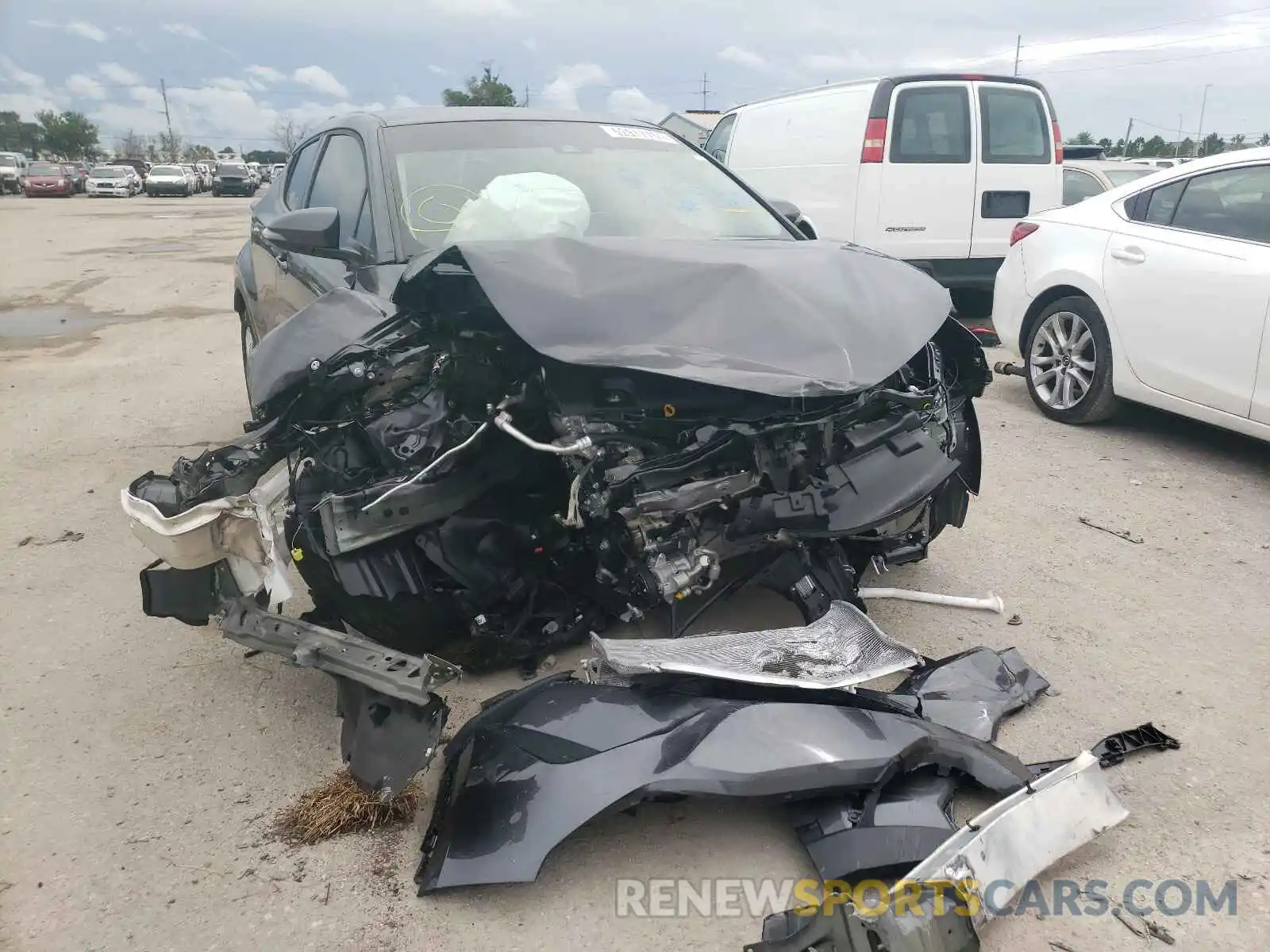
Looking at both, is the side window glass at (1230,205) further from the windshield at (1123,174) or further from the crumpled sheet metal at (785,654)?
the windshield at (1123,174)

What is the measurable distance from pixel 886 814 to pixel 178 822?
1.85 metres

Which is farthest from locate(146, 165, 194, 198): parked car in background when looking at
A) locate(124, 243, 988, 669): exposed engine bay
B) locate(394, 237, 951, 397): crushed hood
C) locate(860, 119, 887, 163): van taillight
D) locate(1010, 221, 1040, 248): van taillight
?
locate(394, 237, 951, 397): crushed hood

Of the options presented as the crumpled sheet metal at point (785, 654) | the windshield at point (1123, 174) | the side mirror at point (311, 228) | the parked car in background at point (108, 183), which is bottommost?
the crumpled sheet metal at point (785, 654)

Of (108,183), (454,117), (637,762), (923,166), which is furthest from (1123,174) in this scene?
(108,183)

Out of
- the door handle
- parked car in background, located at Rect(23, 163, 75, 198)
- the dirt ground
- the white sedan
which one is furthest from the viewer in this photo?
parked car in background, located at Rect(23, 163, 75, 198)

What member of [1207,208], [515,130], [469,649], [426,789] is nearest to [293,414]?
[469,649]

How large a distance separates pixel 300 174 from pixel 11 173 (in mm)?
46686

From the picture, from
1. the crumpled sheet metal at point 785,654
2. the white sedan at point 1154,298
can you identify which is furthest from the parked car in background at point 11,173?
the crumpled sheet metal at point 785,654

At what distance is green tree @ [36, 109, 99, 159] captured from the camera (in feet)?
250

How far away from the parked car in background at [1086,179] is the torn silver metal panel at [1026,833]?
26.9 ft

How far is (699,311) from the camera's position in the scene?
104 inches

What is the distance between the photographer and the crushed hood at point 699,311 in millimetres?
2457

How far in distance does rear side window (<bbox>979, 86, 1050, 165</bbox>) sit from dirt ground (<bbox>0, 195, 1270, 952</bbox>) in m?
3.38

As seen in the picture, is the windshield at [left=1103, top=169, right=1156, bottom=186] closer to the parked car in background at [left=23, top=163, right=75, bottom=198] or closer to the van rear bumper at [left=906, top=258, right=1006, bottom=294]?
the van rear bumper at [left=906, top=258, right=1006, bottom=294]
